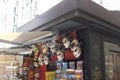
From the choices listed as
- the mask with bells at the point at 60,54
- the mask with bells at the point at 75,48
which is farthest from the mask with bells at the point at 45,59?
the mask with bells at the point at 75,48

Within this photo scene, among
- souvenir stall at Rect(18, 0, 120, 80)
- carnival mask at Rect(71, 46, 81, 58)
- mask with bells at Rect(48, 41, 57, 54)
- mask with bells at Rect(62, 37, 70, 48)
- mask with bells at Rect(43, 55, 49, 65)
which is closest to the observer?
souvenir stall at Rect(18, 0, 120, 80)

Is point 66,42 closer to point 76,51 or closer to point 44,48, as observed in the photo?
point 76,51

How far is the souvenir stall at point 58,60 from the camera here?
149 inches

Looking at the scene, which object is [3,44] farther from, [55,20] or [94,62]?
[94,62]

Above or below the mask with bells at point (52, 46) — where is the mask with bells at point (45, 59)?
below

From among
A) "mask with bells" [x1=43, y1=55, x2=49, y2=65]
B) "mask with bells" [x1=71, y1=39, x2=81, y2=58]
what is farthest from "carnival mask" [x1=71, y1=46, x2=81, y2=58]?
"mask with bells" [x1=43, y1=55, x2=49, y2=65]

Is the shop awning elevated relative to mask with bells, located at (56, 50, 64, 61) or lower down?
elevated

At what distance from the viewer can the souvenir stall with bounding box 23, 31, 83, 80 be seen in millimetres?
3773

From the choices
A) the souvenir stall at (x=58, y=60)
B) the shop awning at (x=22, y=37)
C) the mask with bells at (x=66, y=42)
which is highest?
the shop awning at (x=22, y=37)

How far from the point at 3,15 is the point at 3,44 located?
5.52 meters

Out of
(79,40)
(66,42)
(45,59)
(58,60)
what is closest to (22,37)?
(45,59)

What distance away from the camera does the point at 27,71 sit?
521 cm

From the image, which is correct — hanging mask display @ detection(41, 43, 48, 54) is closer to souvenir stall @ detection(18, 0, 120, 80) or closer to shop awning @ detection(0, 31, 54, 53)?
souvenir stall @ detection(18, 0, 120, 80)

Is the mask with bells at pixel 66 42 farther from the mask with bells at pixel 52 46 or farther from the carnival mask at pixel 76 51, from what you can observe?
the mask with bells at pixel 52 46
